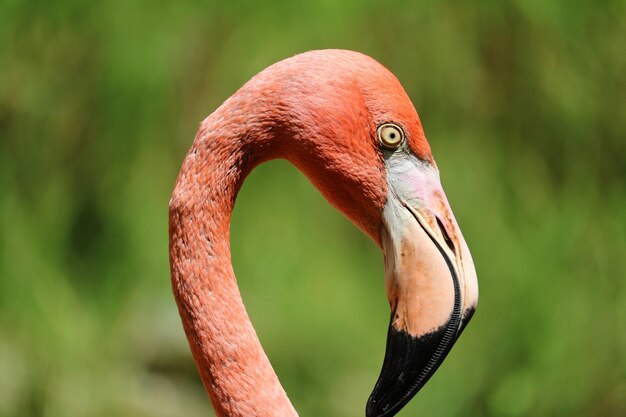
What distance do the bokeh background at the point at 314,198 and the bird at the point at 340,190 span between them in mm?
2139

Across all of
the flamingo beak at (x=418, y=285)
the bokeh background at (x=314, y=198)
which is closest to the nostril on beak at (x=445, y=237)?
the flamingo beak at (x=418, y=285)

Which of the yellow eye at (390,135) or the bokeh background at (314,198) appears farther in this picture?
the bokeh background at (314,198)

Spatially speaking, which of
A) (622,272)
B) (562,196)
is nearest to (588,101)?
(562,196)

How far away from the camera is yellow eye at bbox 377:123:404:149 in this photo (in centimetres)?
138

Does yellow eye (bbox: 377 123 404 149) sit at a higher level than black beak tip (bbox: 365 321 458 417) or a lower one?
higher

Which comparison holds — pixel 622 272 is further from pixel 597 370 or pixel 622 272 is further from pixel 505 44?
pixel 505 44

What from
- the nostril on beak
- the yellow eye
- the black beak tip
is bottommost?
the black beak tip

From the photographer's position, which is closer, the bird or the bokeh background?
the bird

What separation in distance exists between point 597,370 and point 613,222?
65 centimetres

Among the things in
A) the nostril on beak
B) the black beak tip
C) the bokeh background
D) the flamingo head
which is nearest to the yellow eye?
the flamingo head

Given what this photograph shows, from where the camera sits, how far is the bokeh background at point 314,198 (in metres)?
3.51

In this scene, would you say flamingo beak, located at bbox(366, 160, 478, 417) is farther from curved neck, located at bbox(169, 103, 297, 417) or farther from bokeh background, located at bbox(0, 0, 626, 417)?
bokeh background, located at bbox(0, 0, 626, 417)

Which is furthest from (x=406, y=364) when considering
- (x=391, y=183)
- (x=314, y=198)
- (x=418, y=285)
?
(x=314, y=198)

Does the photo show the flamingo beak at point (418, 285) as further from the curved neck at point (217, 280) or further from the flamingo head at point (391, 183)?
the curved neck at point (217, 280)
